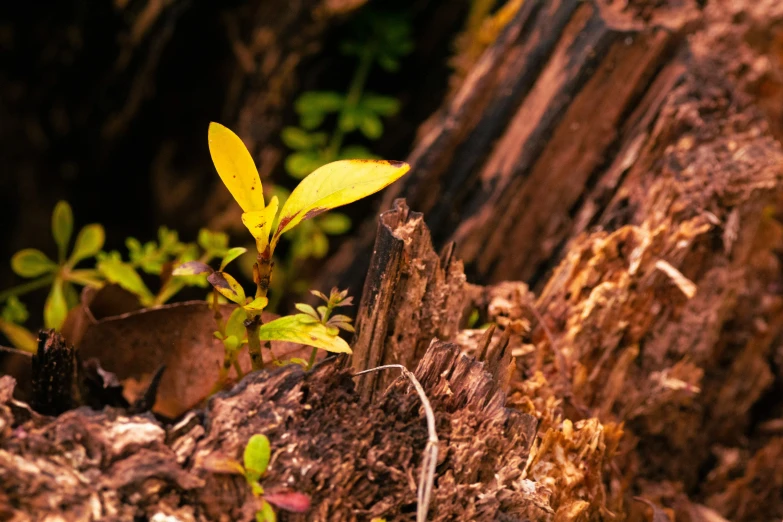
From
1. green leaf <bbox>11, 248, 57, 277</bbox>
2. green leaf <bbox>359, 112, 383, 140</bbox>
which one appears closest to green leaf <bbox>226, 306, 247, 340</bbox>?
green leaf <bbox>11, 248, 57, 277</bbox>

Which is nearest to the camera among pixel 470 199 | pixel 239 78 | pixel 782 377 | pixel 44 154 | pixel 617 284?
pixel 617 284

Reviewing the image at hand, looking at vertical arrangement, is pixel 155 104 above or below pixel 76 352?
above

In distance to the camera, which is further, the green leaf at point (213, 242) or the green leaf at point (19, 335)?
the green leaf at point (19, 335)

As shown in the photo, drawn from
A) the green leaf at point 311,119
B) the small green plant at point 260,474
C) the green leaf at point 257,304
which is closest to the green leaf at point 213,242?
the green leaf at point 257,304

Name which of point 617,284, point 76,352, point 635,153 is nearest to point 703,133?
point 635,153

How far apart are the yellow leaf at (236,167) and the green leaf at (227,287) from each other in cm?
12

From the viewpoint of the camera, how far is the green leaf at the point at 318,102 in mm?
2590

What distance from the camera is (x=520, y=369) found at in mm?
1401

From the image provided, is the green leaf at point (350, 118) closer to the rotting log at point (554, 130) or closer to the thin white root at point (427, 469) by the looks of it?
the rotting log at point (554, 130)

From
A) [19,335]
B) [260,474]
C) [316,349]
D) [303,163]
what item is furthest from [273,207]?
[303,163]

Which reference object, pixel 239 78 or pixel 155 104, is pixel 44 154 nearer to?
pixel 155 104

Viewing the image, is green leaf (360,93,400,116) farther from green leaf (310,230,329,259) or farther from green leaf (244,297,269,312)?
green leaf (244,297,269,312)

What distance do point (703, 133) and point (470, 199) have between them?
657 mm

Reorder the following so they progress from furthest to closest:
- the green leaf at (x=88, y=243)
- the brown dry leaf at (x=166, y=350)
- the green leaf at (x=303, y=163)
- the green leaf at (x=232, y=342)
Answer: the green leaf at (x=303, y=163), the green leaf at (x=88, y=243), the brown dry leaf at (x=166, y=350), the green leaf at (x=232, y=342)
